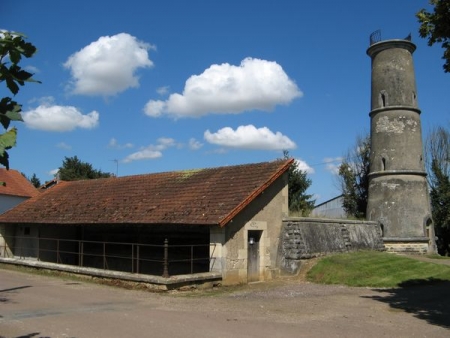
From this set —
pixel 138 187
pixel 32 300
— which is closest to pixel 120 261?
pixel 138 187

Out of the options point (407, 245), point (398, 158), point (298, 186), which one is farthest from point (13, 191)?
point (407, 245)

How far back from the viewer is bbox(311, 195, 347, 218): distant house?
3894cm

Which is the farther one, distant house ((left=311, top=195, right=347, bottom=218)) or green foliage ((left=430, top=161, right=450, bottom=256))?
distant house ((left=311, top=195, right=347, bottom=218))

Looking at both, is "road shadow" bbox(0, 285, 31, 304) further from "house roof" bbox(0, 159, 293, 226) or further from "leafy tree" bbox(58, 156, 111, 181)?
"leafy tree" bbox(58, 156, 111, 181)

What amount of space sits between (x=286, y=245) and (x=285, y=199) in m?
1.84

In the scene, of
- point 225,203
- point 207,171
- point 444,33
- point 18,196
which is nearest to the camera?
point 444,33

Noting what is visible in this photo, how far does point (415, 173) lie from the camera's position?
27.3m

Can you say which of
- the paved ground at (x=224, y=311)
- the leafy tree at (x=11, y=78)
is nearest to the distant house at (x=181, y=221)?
the paved ground at (x=224, y=311)

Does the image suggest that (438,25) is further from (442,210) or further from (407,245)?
(442,210)

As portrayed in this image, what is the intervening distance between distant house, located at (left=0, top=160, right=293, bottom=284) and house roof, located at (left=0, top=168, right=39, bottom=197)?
14.8 m

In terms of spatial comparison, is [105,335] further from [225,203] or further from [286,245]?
[286,245]

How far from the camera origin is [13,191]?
38.1m

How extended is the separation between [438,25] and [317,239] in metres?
10.9

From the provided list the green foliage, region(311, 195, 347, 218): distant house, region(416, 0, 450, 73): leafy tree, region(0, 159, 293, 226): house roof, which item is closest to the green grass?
region(0, 159, 293, 226): house roof
